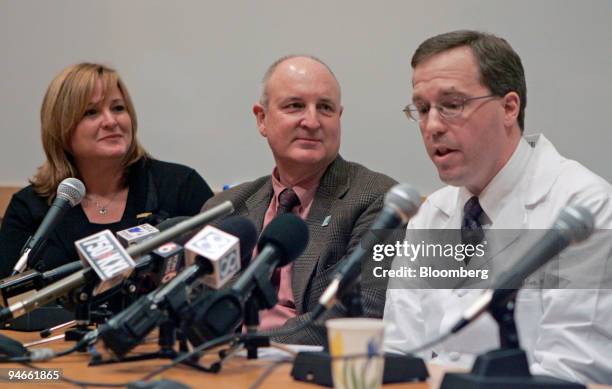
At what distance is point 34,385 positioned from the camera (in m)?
1.60

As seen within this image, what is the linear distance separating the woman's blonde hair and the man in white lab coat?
1.70 meters

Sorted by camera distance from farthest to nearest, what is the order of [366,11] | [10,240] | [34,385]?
[366,11] → [10,240] → [34,385]

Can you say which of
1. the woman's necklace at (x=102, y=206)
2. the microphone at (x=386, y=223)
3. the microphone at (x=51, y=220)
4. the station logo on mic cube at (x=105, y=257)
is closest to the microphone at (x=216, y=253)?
the station logo on mic cube at (x=105, y=257)

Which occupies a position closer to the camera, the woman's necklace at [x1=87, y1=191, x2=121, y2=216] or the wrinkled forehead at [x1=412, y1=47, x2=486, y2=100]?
the wrinkled forehead at [x1=412, y1=47, x2=486, y2=100]

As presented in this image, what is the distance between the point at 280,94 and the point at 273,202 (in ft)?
1.34

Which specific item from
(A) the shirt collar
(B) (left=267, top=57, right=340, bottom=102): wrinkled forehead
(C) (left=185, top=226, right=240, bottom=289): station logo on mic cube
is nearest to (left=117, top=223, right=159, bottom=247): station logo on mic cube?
(C) (left=185, top=226, right=240, bottom=289): station logo on mic cube

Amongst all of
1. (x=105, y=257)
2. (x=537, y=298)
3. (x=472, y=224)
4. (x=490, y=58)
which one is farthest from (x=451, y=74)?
(x=105, y=257)

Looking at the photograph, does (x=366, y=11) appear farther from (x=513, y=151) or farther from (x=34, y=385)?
(x=34, y=385)

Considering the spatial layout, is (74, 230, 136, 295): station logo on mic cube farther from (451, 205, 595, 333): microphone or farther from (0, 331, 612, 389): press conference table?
(451, 205, 595, 333): microphone

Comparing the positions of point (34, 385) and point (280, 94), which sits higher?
point (280, 94)

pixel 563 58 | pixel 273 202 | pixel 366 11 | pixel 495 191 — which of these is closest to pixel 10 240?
pixel 273 202

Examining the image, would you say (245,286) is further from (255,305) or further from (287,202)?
(287,202)

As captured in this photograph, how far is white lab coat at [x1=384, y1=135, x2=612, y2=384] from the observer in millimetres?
1941

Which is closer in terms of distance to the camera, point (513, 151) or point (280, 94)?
point (513, 151)
